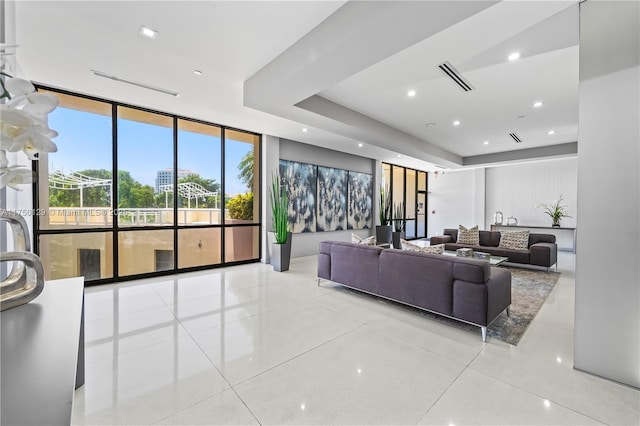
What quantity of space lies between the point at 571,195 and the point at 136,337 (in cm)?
1095

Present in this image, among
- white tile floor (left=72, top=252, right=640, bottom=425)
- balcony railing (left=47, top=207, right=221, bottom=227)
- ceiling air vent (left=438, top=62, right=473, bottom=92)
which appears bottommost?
white tile floor (left=72, top=252, right=640, bottom=425)

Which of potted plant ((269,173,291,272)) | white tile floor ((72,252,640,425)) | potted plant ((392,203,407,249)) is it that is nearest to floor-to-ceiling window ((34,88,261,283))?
potted plant ((269,173,291,272))

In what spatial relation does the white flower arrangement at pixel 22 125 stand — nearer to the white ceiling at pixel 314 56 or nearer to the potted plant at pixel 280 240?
the white ceiling at pixel 314 56

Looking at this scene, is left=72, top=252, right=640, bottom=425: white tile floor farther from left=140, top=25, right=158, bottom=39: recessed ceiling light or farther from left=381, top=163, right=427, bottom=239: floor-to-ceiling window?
left=381, top=163, right=427, bottom=239: floor-to-ceiling window

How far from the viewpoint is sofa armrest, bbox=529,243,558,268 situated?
5.53 meters

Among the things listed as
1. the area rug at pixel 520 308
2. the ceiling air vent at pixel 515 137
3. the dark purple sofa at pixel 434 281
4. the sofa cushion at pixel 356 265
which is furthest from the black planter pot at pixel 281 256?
the ceiling air vent at pixel 515 137

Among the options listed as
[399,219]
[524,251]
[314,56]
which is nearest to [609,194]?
[314,56]

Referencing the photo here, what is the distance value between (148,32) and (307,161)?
4868mm

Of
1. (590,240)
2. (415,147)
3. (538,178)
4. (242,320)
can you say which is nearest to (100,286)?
(242,320)

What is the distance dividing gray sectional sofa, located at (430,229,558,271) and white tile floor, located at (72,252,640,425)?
215 centimetres

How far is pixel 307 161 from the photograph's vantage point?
738 centimetres

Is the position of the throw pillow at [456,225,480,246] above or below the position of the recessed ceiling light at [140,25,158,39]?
below

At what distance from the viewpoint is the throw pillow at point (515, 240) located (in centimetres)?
618

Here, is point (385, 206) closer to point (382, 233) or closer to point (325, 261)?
point (382, 233)
